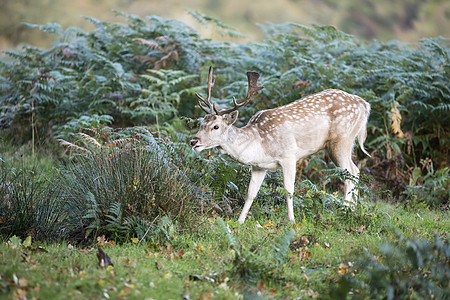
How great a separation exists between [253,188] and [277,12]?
58.1 feet

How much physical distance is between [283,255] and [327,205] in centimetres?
216

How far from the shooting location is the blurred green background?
20359mm

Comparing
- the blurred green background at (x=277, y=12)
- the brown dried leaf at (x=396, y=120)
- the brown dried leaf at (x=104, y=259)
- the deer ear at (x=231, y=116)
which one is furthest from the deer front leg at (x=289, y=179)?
the blurred green background at (x=277, y=12)

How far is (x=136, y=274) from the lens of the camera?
4.07m

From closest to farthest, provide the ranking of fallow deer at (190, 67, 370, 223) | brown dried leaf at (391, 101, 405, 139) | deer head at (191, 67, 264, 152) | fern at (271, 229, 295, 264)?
fern at (271, 229, 295, 264) → deer head at (191, 67, 264, 152) → fallow deer at (190, 67, 370, 223) → brown dried leaf at (391, 101, 405, 139)

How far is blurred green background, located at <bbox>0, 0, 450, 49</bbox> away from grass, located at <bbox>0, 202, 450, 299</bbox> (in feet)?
50.5

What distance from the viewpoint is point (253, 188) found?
6059 mm

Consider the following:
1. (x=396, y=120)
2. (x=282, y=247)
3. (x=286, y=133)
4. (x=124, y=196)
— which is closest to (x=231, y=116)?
(x=286, y=133)

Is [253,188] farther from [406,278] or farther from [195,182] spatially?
[406,278]

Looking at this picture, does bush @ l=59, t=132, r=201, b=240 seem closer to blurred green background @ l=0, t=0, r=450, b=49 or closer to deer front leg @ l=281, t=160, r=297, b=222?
deer front leg @ l=281, t=160, r=297, b=222

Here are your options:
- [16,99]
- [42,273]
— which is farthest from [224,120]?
[16,99]

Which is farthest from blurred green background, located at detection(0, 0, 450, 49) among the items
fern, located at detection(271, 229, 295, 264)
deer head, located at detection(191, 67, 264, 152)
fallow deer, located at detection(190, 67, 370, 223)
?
fern, located at detection(271, 229, 295, 264)

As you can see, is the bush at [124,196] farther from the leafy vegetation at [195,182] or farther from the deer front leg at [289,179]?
the deer front leg at [289,179]

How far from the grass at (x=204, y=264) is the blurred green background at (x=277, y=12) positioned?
15.4 meters
